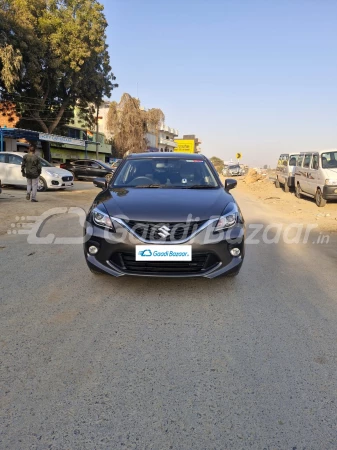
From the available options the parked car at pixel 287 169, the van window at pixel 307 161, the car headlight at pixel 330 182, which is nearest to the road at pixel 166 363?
the car headlight at pixel 330 182

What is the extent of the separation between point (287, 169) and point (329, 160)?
5284mm

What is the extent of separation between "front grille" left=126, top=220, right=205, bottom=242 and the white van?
9.63m

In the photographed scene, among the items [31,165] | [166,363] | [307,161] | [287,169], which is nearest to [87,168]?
[287,169]

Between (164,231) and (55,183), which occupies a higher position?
(164,231)

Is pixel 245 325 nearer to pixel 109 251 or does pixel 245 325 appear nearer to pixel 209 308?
pixel 209 308

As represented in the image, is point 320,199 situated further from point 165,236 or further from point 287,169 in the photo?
point 165,236

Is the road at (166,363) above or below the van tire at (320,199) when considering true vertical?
below

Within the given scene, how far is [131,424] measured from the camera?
6.17 feet

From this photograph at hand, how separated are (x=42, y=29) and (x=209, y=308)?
26.7 metres

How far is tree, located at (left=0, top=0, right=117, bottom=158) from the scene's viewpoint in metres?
22.3

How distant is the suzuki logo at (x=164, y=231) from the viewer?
3.39 m

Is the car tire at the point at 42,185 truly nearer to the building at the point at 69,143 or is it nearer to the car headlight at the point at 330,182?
the building at the point at 69,143

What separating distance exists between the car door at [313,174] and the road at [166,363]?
366 inches

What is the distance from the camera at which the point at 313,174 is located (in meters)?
12.9
